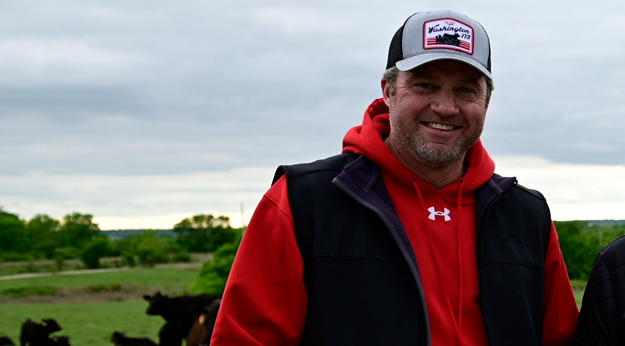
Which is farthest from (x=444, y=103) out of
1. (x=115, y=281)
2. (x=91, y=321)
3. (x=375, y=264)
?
(x=115, y=281)

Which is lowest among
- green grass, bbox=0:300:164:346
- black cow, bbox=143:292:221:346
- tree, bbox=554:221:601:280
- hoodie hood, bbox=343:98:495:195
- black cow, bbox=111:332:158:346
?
green grass, bbox=0:300:164:346

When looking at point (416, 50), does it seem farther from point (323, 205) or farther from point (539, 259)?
point (539, 259)

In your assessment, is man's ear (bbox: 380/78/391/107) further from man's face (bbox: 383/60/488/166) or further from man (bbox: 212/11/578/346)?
man's face (bbox: 383/60/488/166)

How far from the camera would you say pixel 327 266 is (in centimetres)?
238

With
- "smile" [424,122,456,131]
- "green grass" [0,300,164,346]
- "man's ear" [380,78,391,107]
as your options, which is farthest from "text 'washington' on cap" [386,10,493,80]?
"green grass" [0,300,164,346]

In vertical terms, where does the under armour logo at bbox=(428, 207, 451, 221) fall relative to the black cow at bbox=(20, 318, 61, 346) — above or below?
above

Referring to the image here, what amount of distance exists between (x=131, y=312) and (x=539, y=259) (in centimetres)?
2852

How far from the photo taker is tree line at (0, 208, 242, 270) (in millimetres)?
64062

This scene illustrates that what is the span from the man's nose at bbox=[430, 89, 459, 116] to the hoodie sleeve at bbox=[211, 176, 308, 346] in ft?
2.33

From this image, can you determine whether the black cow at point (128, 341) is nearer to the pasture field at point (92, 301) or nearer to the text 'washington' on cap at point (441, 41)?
the pasture field at point (92, 301)

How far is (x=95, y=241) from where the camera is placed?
70750 millimetres

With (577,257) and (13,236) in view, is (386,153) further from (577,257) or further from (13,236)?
(13,236)

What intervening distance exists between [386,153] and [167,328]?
11.3m

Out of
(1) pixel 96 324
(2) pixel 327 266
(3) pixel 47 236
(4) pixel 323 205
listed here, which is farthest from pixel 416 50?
(3) pixel 47 236
